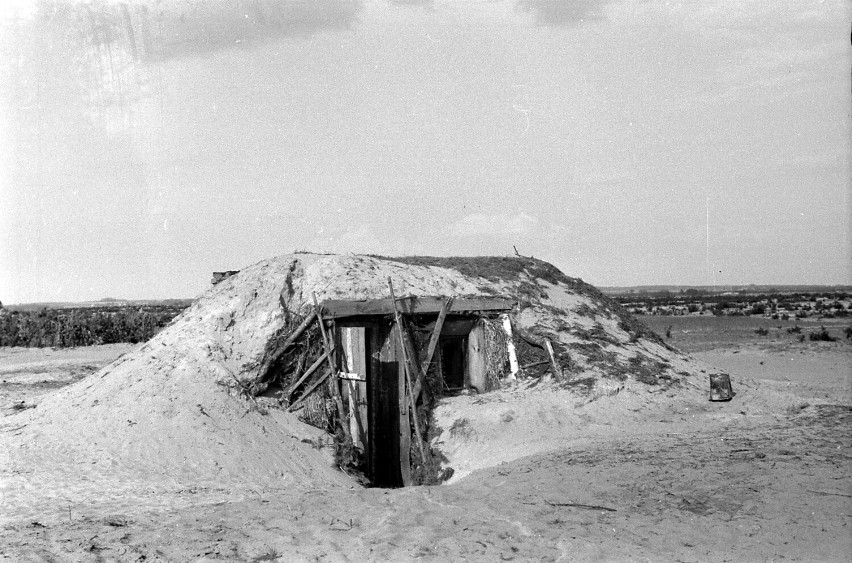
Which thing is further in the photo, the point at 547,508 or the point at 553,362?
the point at 553,362

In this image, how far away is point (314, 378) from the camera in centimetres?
1368

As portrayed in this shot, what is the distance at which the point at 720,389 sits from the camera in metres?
14.0

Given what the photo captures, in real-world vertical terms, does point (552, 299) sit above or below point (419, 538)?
above

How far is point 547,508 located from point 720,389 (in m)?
6.46

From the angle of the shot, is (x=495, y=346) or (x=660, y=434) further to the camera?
(x=495, y=346)

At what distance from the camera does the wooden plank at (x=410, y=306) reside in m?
13.8

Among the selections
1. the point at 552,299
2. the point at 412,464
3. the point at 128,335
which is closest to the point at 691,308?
the point at 128,335

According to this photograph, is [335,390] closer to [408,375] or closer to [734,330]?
[408,375]

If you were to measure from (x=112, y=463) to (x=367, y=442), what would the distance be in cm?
422

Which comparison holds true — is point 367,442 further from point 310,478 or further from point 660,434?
point 660,434

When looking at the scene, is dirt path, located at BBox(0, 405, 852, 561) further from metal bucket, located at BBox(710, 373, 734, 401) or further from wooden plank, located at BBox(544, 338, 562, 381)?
wooden plank, located at BBox(544, 338, 562, 381)

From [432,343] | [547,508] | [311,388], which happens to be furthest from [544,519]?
[432,343]

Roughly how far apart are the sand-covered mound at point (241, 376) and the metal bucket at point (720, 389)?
3.14 feet

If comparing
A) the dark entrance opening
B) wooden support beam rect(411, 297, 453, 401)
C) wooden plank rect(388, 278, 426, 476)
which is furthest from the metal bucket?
wooden plank rect(388, 278, 426, 476)
